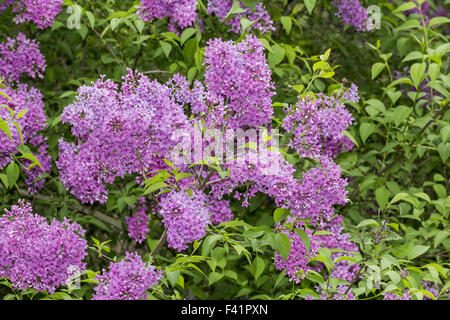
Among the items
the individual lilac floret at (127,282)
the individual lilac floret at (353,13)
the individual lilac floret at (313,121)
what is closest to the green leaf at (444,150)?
the individual lilac floret at (353,13)

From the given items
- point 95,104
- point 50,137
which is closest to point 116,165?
point 95,104

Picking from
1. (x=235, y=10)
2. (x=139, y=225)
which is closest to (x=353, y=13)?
(x=235, y=10)

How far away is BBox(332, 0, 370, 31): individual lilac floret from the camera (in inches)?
155

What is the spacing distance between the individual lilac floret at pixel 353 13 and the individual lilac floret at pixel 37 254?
7.01 feet

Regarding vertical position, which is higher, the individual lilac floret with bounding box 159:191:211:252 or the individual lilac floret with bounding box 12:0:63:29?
the individual lilac floret with bounding box 12:0:63:29

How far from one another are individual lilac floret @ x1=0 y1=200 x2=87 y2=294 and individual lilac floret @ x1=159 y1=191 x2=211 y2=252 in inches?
18.7

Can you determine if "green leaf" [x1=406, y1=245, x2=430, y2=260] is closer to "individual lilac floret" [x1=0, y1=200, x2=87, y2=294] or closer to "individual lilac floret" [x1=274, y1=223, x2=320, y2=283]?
"individual lilac floret" [x1=274, y1=223, x2=320, y2=283]

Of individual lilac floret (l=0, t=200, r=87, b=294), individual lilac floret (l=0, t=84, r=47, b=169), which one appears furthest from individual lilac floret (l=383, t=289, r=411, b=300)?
individual lilac floret (l=0, t=84, r=47, b=169)

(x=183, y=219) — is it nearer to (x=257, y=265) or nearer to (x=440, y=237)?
(x=257, y=265)

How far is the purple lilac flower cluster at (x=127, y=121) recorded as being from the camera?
2.54 metres

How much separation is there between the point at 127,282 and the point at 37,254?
468 millimetres

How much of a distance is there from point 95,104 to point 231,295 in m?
1.65

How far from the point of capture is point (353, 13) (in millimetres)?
3965
